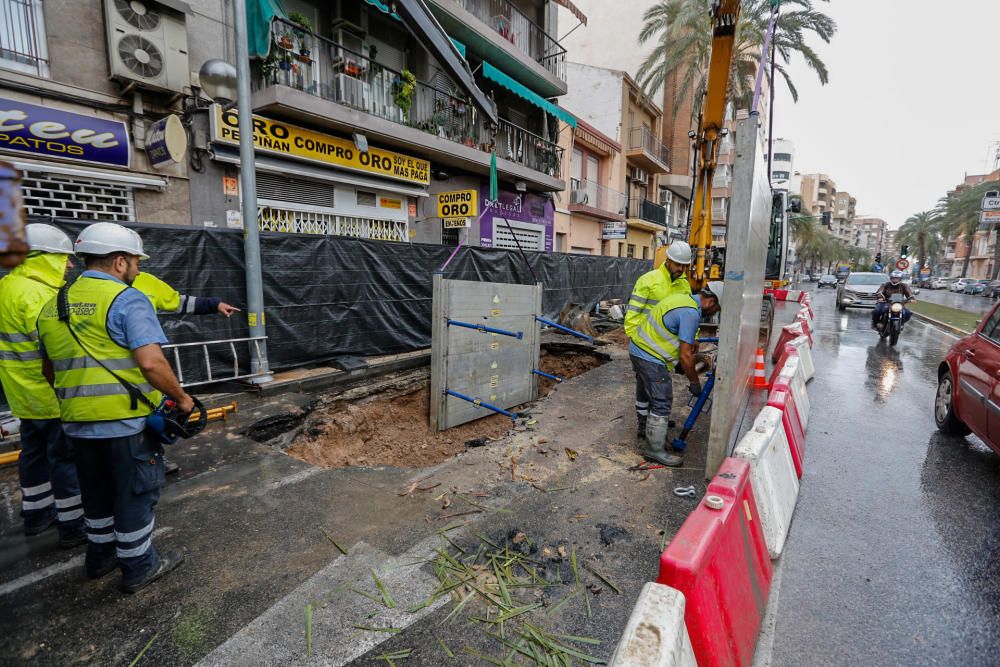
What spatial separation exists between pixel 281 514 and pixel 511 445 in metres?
2.28

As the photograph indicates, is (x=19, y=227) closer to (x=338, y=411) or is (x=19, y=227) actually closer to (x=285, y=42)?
(x=338, y=411)

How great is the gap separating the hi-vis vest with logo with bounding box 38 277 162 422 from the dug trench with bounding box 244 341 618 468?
230 cm

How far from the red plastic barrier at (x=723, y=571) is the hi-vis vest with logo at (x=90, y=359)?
8.99 feet

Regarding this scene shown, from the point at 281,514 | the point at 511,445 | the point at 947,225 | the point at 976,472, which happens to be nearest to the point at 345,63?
the point at 511,445

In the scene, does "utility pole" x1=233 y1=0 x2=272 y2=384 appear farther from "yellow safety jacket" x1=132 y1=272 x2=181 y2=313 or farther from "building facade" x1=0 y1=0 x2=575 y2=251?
"yellow safety jacket" x1=132 y1=272 x2=181 y2=313

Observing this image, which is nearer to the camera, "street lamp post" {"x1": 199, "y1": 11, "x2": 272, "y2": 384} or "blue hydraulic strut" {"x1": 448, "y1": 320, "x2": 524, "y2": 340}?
"blue hydraulic strut" {"x1": 448, "y1": 320, "x2": 524, "y2": 340}

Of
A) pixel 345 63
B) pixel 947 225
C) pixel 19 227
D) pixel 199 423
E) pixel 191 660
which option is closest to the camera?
pixel 19 227

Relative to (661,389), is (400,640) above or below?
below

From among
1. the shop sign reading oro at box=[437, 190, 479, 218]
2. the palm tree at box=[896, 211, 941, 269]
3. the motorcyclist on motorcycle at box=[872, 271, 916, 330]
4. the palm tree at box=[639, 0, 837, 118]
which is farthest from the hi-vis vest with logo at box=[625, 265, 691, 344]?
the palm tree at box=[896, 211, 941, 269]

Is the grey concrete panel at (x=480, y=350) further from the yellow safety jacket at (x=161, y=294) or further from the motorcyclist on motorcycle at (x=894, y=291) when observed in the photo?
the motorcyclist on motorcycle at (x=894, y=291)

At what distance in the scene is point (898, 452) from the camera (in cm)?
480

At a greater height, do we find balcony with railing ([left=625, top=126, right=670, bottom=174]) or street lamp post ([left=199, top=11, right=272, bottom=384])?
balcony with railing ([left=625, top=126, right=670, bottom=174])

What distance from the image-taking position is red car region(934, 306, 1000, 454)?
411 cm

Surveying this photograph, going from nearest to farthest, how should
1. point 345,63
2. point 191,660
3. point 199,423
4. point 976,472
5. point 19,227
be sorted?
point 19,227
point 191,660
point 199,423
point 976,472
point 345,63
